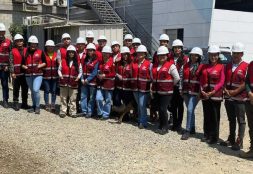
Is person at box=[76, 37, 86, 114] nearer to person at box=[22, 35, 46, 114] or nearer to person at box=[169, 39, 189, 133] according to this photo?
person at box=[22, 35, 46, 114]

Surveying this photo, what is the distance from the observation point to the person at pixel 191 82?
8.16 m

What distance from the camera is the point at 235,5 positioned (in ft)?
65.2

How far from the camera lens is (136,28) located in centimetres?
2364

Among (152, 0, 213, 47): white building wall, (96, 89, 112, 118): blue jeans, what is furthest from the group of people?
(152, 0, 213, 47): white building wall

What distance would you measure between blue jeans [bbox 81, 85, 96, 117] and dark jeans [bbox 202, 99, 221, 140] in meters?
3.07

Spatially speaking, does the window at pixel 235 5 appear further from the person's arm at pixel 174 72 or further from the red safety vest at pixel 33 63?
the person's arm at pixel 174 72

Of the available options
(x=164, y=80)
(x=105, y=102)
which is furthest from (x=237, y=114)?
(x=105, y=102)

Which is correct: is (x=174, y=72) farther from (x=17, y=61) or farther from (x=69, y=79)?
(x=17, y=61)

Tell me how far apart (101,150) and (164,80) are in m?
2.18

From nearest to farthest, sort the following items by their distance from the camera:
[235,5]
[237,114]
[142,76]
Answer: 1. [237,114]
2. [142,76]
3. [235,5]

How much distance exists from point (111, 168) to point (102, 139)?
5.67 feet

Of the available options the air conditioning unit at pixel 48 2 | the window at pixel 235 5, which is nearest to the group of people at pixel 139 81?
the window at pixel 235 5

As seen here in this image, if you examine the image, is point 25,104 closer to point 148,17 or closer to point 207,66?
point 207,66

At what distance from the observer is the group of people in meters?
7.58
